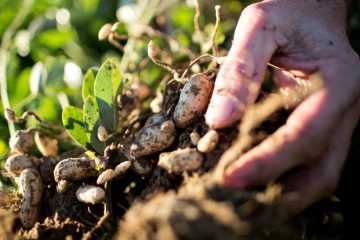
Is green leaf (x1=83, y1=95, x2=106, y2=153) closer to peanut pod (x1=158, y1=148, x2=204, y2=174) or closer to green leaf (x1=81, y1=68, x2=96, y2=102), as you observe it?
green leaf (x1=81, y1=68, x2=96, y2=102)

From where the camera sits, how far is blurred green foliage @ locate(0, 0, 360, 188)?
5.96ft

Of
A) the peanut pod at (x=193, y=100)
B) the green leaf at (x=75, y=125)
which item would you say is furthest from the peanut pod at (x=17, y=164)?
the peanut pod at (x=193, y=100)

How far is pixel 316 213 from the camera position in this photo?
112 cm

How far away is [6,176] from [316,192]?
2.90 feet

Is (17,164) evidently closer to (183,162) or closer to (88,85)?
(88,85)

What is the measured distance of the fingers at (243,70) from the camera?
105 cm

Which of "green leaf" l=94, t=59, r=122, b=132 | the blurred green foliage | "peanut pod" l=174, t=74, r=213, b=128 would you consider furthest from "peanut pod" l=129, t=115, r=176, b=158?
the blurred green foliage

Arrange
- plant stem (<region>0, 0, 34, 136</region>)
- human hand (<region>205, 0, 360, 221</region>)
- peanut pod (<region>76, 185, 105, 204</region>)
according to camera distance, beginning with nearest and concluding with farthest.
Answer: human hand (<region>205, 0, 360, 221</region>)
peanut pod (<region>76, 185, 105, 204</region>)
plant stem (<region>0, 0, 34, 136</region>)

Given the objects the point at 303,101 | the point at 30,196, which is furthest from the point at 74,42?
the point at 303,101

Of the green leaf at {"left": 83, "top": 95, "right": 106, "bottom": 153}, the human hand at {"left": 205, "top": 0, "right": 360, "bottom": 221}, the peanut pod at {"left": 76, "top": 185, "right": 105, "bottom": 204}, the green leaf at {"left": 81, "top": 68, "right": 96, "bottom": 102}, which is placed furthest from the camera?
the green leaf at {"left": 81, "top": 68, "right": 96, "bottom": 102}

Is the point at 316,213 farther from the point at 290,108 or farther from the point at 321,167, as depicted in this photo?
the point at 290,108

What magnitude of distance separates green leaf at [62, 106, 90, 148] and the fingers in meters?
0.39

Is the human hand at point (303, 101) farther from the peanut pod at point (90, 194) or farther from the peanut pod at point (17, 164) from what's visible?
the peanut pod at point (17, 164)

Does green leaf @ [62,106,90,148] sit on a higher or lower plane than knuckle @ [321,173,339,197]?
higher
